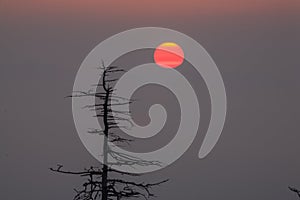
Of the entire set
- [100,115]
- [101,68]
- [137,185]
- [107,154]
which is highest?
[101,68]

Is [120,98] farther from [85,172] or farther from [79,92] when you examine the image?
[85,172]

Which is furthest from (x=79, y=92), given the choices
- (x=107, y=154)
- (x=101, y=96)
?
(x=107, y=154)

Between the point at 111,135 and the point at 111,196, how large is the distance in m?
0.90

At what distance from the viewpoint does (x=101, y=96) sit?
7.65m

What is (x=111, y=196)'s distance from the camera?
764cm

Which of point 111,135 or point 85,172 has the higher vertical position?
point 111,135

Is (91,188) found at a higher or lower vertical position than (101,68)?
lower

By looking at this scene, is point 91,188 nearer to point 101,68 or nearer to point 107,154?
point 107,154

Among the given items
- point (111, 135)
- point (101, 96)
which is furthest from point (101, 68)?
point (111, 135)

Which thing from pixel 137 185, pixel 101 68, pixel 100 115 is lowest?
pixel 137 185

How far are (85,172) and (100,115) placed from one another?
0.87 meters

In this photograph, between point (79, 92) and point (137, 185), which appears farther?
point (79, 92)

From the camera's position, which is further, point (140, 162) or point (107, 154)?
point (107, 154)

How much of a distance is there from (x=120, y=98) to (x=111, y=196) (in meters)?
1.46
